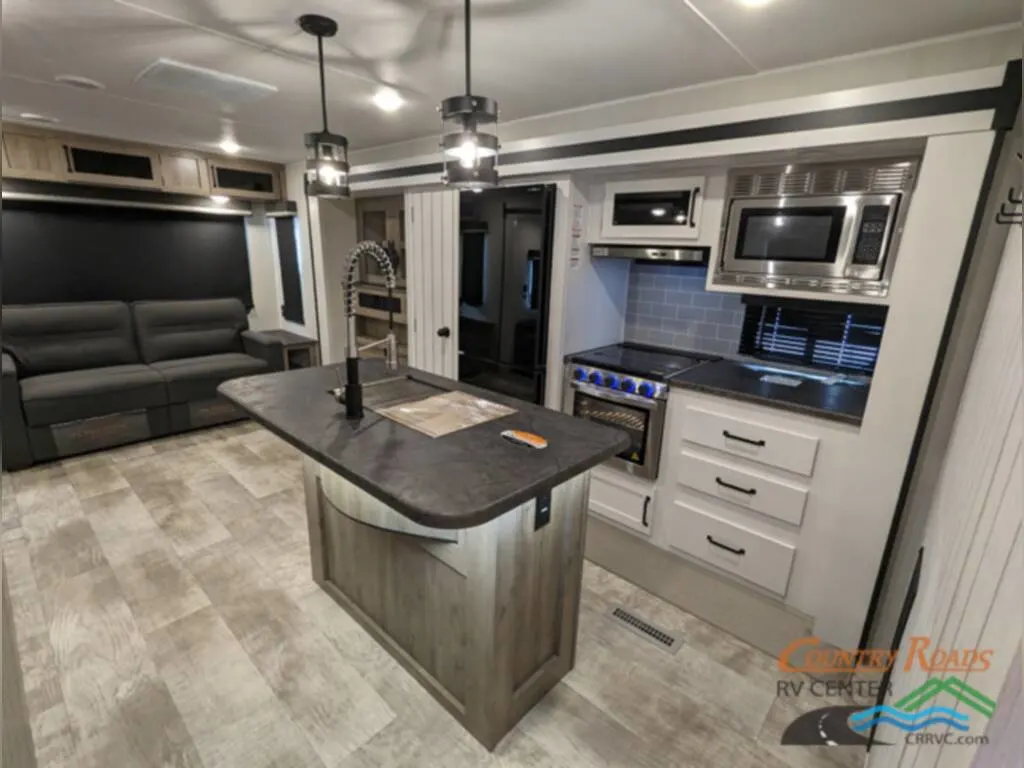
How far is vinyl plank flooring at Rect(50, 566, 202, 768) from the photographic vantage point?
169 centimetres

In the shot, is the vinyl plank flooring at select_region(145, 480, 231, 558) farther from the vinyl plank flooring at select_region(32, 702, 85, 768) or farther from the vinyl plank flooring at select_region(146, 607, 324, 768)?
the vinyl plank flooring at select_region(32, 702, 85, 768)

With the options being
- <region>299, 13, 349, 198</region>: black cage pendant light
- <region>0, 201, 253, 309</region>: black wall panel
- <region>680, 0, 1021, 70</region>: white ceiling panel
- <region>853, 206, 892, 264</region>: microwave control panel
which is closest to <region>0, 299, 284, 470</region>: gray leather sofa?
<region>0, 201, 253, 309</region>: black wall panel

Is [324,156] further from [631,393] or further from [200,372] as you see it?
[200,372]

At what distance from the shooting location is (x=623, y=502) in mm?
2752

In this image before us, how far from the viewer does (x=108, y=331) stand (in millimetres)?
4234

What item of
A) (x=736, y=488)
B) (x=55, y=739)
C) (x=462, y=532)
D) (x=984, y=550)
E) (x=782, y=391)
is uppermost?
(x=984, y=550)

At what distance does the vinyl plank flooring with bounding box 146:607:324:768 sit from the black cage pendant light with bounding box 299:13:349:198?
1917 millimetres

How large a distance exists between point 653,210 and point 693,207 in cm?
21

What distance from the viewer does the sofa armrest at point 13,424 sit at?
3375 mm

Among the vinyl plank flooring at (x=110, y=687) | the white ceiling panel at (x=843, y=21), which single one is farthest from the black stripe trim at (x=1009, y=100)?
the vinyl plank flooring at (x=110, y=687)

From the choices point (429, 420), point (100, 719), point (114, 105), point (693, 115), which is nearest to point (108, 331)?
point (114, 105)

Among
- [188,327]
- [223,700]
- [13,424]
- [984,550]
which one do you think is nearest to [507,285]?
[223,700]

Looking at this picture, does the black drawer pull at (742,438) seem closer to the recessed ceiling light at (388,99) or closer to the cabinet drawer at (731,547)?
the cabinet drawer at (731,547)

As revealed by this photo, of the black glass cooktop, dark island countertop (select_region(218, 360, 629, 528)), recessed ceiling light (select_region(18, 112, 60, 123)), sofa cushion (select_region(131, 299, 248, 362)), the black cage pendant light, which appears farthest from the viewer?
sofa cushion (select_region(131, 299, 248, 362))
